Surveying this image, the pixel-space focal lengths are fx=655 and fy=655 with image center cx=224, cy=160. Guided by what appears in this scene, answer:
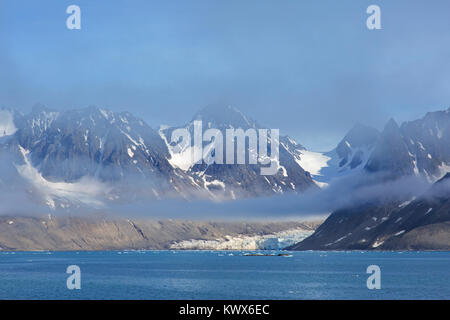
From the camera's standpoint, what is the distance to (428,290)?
188500 millimetres
